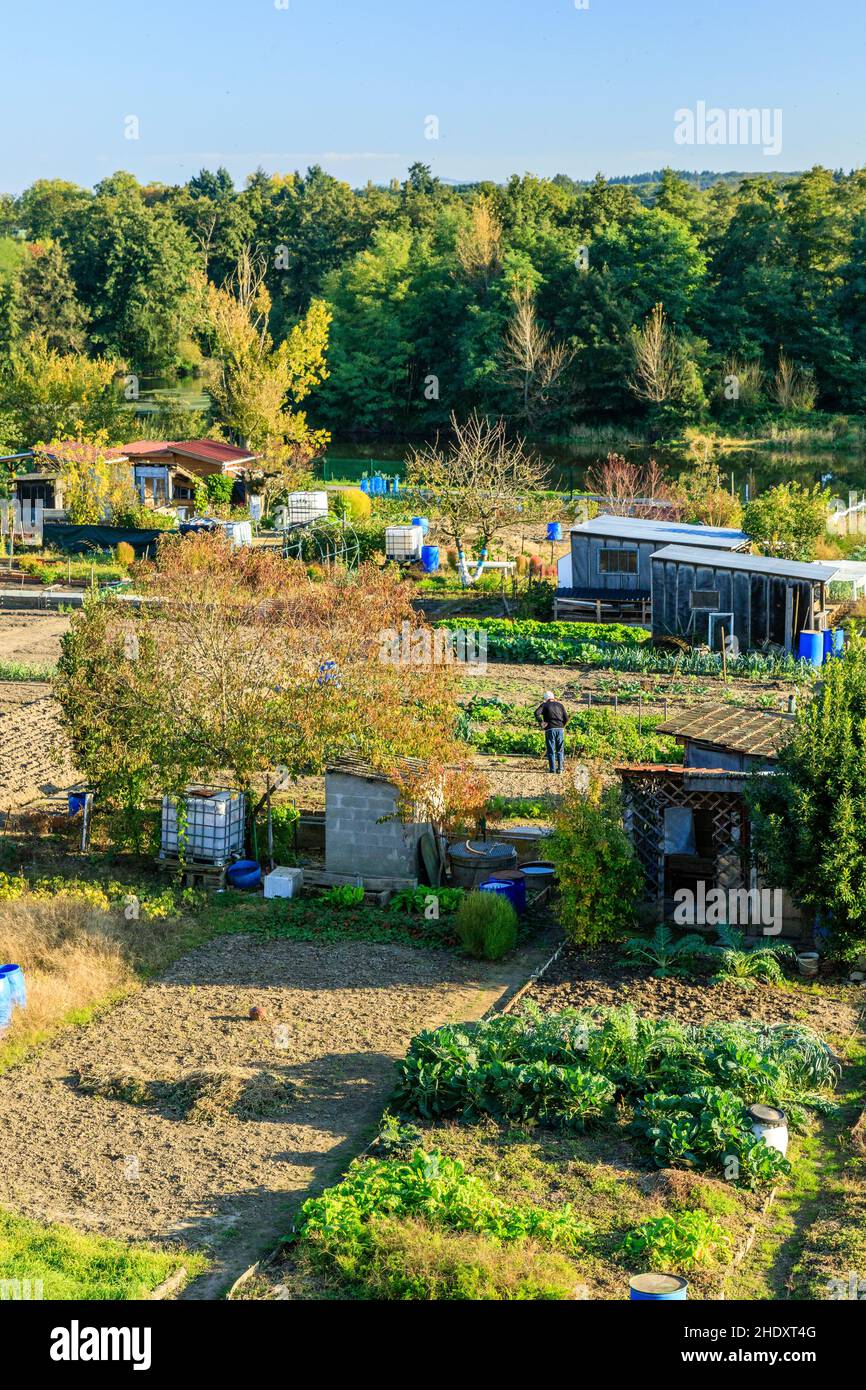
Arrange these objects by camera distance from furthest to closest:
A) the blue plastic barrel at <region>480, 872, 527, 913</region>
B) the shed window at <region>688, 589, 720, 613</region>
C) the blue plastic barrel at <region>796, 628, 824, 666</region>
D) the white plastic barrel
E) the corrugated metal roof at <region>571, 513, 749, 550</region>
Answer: the corrugated metal roof at <region>571, 513, 749, 550</region> → the shed window at <region>688, 589, 720, 613</region> → the blue plastic barrel at <region>796, 628, 824, 666</region> → the blue plastic barrel at <region>480, 872, 527, 913</region> → the white plastic barrel

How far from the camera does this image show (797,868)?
15.8 m

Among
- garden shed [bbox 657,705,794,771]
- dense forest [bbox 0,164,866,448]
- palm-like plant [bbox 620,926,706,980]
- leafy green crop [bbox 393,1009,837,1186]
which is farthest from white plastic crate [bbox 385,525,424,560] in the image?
leafy green crop [bbox 393,1009,837,1186]

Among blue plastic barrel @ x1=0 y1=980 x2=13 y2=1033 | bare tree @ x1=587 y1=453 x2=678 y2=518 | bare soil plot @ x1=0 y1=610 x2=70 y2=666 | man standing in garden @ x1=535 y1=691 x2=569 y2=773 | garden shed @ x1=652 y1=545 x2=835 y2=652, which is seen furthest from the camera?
bare tree @ x1=587 y1=453 x2=678 y2=518

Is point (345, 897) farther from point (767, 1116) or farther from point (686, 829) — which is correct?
point (767, 1116)

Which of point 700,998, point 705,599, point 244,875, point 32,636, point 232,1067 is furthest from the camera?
point 32,636

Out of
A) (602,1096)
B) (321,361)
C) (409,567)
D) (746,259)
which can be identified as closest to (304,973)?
(602,1096)

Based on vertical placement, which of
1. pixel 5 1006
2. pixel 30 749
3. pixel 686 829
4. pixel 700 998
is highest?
pixel 686 829

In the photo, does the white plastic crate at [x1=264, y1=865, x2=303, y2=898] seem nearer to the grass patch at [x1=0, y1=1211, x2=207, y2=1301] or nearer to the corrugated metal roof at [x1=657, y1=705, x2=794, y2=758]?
the corrugated metal roof at [x1=657, y1=705, x2=794, y2=758]

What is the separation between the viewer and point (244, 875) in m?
18.7

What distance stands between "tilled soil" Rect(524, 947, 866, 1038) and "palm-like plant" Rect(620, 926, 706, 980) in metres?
0.15

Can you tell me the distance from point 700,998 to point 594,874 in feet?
6.05

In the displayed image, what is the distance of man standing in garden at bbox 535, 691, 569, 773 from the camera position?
22.5 m

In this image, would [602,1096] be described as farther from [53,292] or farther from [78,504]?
[53,292]

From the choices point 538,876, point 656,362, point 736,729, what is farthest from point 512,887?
point 656,362
